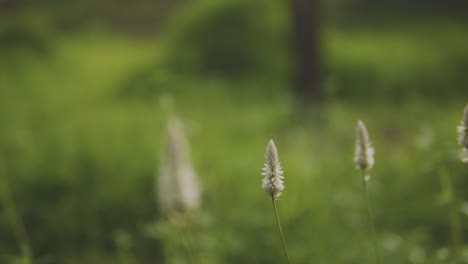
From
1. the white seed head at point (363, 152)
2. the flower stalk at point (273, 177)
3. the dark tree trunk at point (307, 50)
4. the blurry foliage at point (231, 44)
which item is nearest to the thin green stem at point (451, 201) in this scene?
the white seed head at point (363, 152)

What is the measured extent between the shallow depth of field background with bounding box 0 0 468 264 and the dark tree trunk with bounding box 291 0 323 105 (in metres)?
0.05

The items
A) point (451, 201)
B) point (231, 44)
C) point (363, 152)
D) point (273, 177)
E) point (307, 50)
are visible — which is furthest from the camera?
point (231, 44)

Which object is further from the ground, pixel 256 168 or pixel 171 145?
pixel 256 168

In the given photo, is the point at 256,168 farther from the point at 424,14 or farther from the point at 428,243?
the point at 424,14

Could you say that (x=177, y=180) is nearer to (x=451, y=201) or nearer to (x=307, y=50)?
(x=451, y=201)

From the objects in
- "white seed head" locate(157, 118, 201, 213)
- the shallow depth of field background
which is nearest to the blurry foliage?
the shallow depth of field background

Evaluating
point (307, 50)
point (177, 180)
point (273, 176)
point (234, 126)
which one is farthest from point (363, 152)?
point (307, 50)

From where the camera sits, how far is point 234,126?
4273 millimetres

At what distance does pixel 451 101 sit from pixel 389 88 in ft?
2.52

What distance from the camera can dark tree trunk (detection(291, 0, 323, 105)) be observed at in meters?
4.79

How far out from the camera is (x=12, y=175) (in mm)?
2982

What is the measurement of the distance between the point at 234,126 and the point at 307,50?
4.62 feet

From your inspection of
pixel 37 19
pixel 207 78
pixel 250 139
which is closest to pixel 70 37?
pixel 37 19

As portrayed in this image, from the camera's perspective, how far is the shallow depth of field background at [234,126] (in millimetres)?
2412
